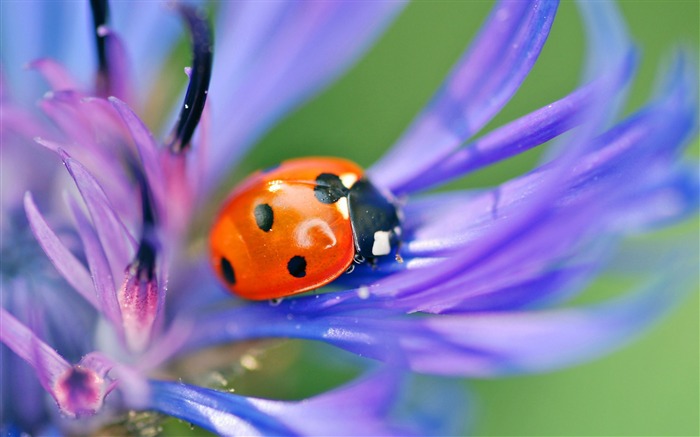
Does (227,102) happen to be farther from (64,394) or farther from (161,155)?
(64,394)

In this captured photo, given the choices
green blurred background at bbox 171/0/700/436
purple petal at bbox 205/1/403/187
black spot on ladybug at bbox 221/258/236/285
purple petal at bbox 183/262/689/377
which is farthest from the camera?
green blurred background at bbox 171/0/700/436

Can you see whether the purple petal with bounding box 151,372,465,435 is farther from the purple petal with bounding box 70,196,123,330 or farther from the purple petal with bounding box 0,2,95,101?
the purple petal with bounding box 0,2,95,101

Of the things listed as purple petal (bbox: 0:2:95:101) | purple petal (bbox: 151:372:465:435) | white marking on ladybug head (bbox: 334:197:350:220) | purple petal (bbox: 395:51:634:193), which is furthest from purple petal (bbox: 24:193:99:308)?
purple petal (bbox: 0:2:95:101)

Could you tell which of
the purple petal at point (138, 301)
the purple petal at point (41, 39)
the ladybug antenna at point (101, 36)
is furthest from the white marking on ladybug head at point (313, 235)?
the purple petal at point (41, 39)

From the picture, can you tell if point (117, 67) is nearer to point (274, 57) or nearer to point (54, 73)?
point (54, 73)

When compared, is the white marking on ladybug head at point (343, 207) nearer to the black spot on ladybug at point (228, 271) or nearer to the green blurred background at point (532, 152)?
the black spot on ladybug at point (228, 271)

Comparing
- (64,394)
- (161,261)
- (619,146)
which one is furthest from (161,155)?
(619,146)
